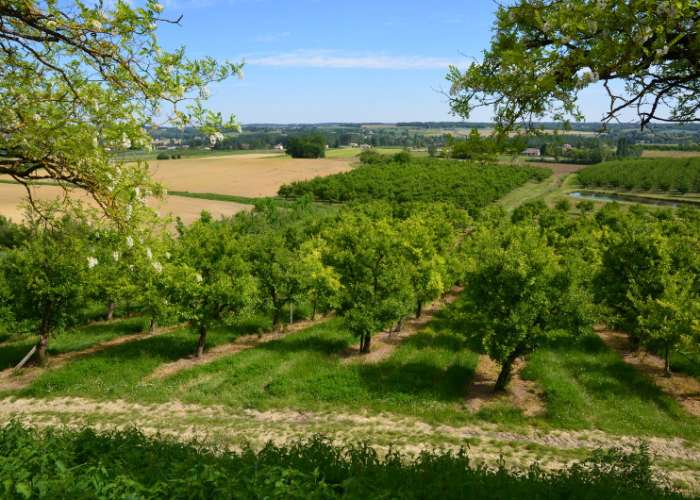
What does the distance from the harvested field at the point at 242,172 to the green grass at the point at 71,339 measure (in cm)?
5858

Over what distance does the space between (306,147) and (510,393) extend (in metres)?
140

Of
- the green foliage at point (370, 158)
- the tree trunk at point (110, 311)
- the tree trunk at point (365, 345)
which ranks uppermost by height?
the green foliage at point (370, 158)

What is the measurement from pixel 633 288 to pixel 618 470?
20.3m

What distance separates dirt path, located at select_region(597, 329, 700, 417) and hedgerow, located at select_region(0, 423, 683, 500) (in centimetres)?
1796

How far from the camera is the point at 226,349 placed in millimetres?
30375

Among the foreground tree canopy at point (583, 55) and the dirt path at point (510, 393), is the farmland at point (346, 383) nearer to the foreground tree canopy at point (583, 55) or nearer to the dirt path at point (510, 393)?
the dirt path at point (510, 393)

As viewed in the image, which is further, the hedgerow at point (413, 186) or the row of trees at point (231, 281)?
the hedgerow at point (413, 186)

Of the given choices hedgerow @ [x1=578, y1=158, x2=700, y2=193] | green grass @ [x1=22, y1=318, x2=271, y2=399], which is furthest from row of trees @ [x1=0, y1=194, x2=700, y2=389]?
hedgerow @ [x1=578, y1=158, x2=700, y2=193]

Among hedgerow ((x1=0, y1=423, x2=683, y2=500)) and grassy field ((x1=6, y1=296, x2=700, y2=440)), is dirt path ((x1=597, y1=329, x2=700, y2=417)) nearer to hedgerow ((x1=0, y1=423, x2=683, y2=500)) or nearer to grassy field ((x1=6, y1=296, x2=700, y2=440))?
grassy field ((x1=6, y1=296, x2=700, y2=440))

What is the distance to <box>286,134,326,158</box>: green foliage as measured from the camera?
156 m

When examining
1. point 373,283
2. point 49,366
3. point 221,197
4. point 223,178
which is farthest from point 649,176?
point 49,366

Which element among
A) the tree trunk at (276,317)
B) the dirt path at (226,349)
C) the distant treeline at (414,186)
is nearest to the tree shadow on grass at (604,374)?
the dirt path at (226,349)

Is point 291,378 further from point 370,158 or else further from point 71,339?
point 370,158

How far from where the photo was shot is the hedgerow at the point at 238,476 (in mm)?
5398
